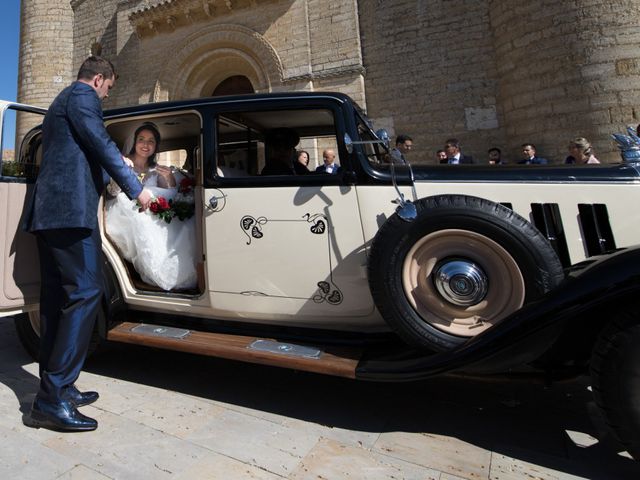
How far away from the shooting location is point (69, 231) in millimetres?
2057

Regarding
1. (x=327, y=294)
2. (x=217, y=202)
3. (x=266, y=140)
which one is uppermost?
(x=266, y=140)

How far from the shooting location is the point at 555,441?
1864 millimetres

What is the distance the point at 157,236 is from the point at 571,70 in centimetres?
794

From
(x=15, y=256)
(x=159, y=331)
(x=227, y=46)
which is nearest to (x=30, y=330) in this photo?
(x=15, y=256)

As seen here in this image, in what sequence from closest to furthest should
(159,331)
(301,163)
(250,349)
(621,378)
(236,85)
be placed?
1. (621,378)
2. (250,349)
3. (159,331)
4. (301,163)
5. (236,85)

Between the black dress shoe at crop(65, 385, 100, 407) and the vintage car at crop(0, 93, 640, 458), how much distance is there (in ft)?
1.24

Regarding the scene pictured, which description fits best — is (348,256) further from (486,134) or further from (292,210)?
(486,134)

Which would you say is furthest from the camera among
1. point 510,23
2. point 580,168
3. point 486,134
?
point 486,134

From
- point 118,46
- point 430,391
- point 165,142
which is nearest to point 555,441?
point 430,391

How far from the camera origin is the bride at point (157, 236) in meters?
2.65

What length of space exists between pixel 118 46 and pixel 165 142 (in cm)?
1056

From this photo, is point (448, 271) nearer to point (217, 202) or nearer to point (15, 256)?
point (217, 202)

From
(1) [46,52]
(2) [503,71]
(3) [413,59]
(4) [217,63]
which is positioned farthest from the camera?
(1) [46,52]

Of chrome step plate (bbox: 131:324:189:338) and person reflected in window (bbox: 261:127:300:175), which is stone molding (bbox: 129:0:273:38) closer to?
person reflected in window (bbox: 261:127:300:175)
